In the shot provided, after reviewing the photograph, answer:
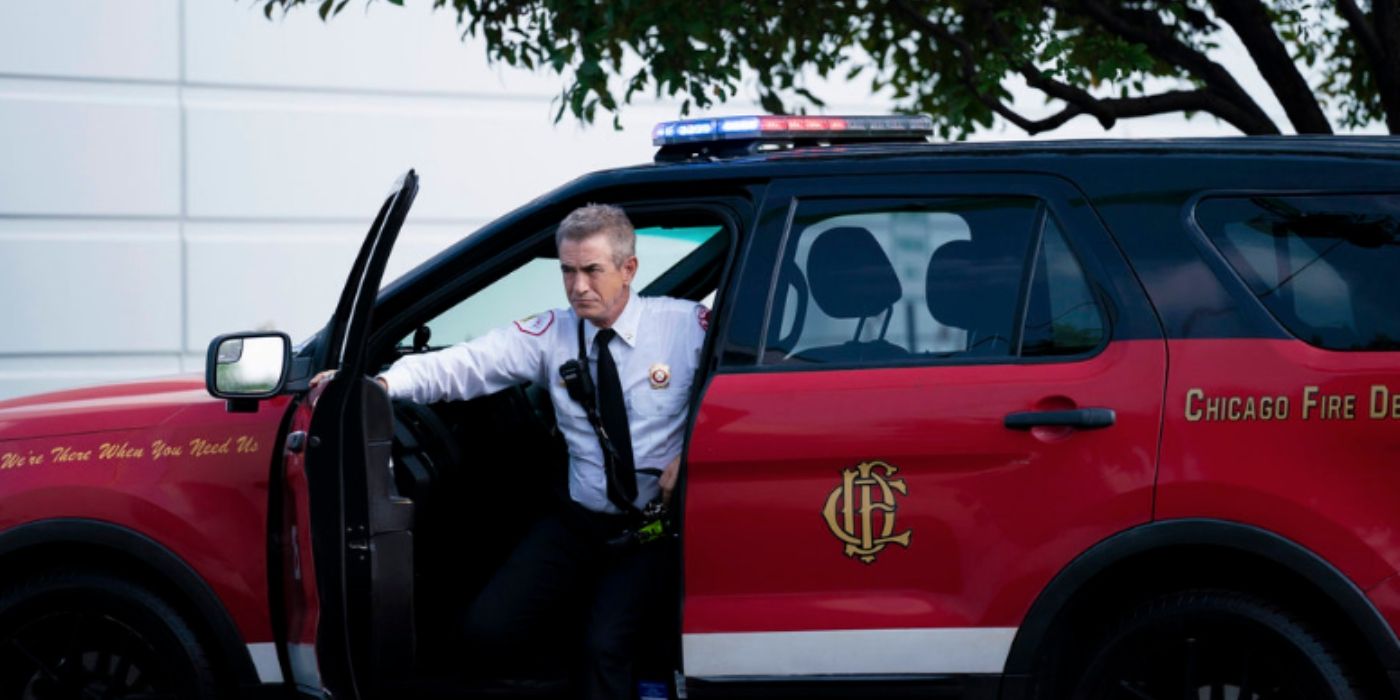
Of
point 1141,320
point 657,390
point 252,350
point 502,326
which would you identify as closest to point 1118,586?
point 1141,320

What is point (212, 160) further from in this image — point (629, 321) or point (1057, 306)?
point (1057, 306)

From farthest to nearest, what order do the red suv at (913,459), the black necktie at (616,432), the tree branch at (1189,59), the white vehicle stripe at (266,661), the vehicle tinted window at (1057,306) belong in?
the tree branch at (1189,59) → the black necktie at (616,432) → the white vehicle stripe at (266,661) → the vehicle tinted window at (1057,306) → the red suv at (913,459)

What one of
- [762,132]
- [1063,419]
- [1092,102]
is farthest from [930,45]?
[1063,419]

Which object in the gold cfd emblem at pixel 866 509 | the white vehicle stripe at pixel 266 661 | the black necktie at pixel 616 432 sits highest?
the black necktie at pixel 616 432

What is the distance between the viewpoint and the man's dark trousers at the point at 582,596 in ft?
13.2

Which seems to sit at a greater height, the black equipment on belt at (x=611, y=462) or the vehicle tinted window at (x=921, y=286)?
the vehicle tinted window at (x=921, y=286)

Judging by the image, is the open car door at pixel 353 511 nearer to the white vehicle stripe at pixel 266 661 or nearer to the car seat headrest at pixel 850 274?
the white vehicle stripe at pixel 266 661

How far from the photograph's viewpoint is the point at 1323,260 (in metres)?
3.74

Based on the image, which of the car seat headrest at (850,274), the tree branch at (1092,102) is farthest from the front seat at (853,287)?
the tree branch at (1092,102)

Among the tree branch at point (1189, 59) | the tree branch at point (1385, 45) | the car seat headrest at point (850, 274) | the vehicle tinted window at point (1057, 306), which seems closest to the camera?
the vehicle tinted window at point (1057, 306)

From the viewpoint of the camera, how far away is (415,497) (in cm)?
425

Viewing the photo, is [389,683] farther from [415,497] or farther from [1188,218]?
[1188,218]

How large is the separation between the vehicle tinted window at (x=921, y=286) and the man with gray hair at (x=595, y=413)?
35 centimetres

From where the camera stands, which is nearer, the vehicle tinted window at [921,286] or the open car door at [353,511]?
the open car door at [353,511]
